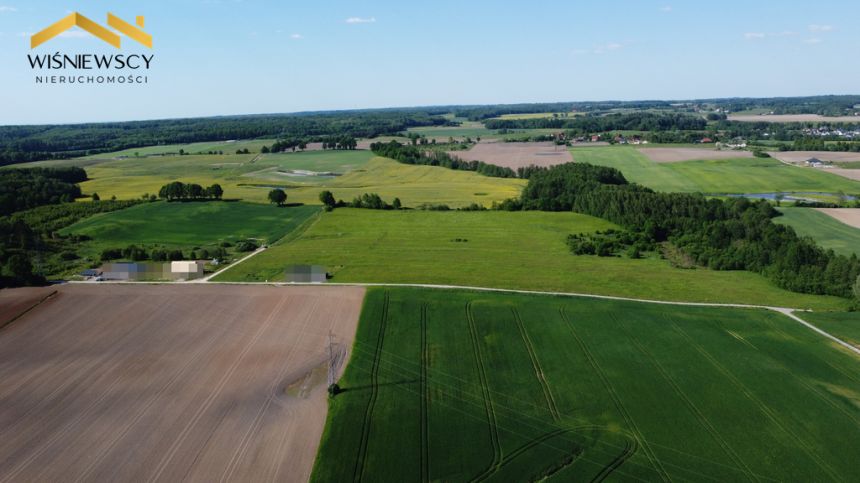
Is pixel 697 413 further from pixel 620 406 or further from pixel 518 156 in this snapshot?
pixel 518 156

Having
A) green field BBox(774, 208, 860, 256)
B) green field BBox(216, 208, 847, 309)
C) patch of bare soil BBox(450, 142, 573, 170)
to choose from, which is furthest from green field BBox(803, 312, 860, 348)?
patch of bare soil BBox(450, 142, 573, 170)

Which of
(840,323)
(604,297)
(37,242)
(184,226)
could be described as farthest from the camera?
(184,226)

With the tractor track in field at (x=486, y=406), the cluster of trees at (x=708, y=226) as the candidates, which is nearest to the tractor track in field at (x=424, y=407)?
the tractor track in field at (x=486, y=406)

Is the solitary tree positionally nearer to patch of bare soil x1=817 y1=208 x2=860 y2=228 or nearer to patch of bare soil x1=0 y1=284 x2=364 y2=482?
patch of bare soil x1=0 y1=284 x2=364 y2=482

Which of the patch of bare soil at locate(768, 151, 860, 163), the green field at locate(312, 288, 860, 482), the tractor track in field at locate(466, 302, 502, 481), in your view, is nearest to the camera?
the tractor track in field at locate(466, 302, 502, 481)

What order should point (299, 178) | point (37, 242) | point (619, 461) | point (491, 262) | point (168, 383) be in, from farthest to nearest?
point (299, 178) < point (37, 242) < point (491, 262) < point (168, 383) < point (619, 461)

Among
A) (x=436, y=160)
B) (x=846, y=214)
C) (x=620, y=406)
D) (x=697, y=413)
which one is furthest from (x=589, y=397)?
(x=436, y=160)
